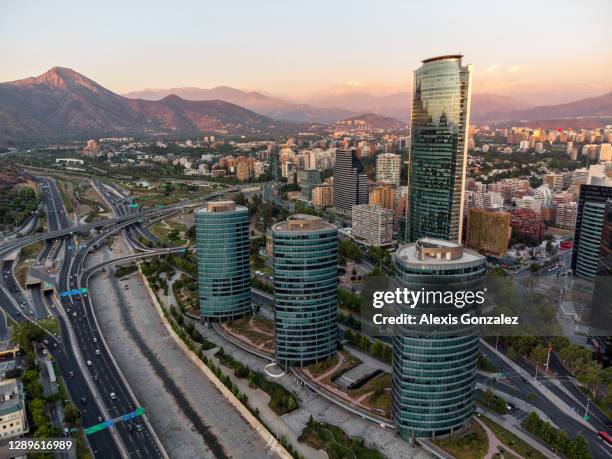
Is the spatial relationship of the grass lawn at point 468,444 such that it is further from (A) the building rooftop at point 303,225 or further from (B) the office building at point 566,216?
→ (B) the office building at point 566,216

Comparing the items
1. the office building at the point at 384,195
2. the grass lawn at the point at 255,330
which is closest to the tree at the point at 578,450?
the grass lawn at the point at 255,330

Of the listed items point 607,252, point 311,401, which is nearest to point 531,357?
point 607,252

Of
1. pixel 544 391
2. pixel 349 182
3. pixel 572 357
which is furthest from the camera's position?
pixel 349 182

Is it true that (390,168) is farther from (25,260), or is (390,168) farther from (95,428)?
(95,428)

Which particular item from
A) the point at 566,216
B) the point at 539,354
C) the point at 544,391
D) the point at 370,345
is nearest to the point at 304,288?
the point at 370,345

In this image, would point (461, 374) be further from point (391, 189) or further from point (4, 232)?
point (4, 232)

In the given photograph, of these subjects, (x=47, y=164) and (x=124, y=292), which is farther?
(x=47, y=164)

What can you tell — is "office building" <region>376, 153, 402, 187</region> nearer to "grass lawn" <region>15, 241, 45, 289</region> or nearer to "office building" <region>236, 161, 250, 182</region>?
"office building" <region>236, 161, 250, 182</region>
